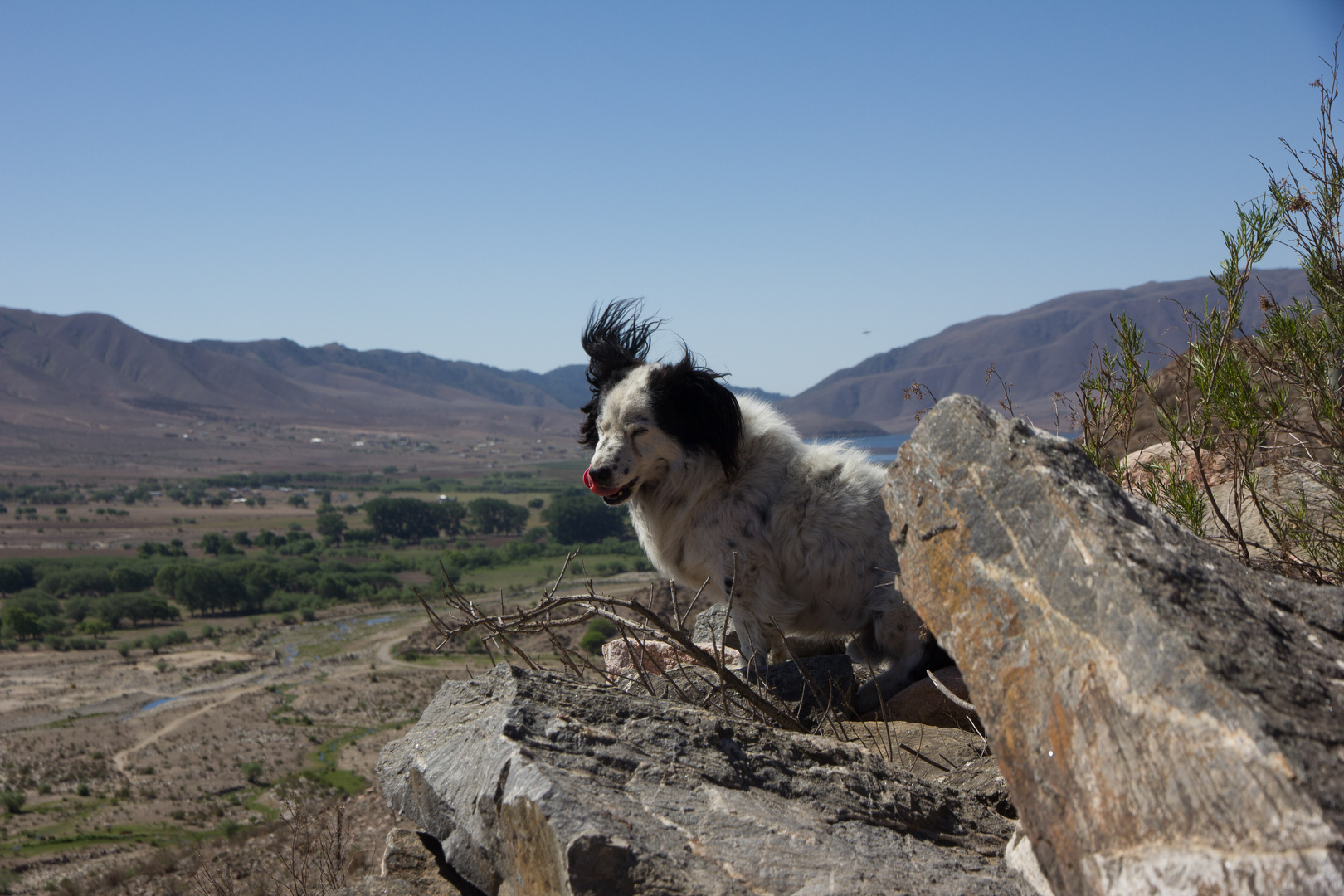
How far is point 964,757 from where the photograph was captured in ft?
14.2

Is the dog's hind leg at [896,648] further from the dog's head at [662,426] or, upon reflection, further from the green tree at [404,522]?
the green tree at [404,522]

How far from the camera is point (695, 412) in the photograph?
582 cm

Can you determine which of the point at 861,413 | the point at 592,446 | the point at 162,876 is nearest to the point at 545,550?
the point at 861,413

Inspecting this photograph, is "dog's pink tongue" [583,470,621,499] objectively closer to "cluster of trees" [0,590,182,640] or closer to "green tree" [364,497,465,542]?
"cluster of trees" [0,590,182,640]

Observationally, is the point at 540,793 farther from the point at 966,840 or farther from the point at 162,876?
the point at 162,876

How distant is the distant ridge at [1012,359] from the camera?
20.4 ft

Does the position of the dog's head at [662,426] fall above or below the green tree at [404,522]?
above

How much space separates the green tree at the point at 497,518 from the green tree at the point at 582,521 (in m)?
22.8

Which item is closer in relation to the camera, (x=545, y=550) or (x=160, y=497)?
(x=545, y=550)

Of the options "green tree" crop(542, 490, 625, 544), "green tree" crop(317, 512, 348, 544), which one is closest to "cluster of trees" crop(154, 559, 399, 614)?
"green tree" crop(542, 490, 625, 544)

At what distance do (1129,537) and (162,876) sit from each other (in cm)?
3657

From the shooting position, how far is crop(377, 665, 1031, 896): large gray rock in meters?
2.45

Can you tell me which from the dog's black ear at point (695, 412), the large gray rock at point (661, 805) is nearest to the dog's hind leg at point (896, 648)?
the dog's black ear at point (695, 412)

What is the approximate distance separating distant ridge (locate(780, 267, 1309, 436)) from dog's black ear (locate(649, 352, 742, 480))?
998mm
